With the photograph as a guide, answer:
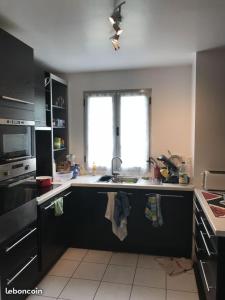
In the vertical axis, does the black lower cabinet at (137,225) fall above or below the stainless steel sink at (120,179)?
below

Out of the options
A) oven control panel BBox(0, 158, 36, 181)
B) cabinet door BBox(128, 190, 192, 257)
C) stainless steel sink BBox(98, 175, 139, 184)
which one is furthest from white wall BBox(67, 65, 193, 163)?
oven control panel BBox(0, 158, 36, 181)

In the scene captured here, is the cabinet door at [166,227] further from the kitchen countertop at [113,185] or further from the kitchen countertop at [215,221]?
the kitchen countertop at [215,221]

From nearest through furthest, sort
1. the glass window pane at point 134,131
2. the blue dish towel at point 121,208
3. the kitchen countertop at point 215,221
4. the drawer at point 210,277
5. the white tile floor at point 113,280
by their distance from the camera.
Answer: the kitchen countertop at point 215,221 < the drawer at point 210,277 < the white tile floor at point 113,280 < the blue dish towel at point 121,208 < the glass window pane at point 134,131

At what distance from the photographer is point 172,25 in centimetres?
199

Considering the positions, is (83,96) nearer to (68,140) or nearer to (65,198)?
(68,140)

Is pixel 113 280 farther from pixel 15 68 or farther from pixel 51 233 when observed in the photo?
pixel 15 68

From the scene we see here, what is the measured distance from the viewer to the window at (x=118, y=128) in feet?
11.3

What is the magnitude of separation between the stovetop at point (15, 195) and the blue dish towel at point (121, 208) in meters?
1.00

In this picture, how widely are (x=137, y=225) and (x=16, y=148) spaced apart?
A: 1.67 m

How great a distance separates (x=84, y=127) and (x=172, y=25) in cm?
199

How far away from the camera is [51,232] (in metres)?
2.58

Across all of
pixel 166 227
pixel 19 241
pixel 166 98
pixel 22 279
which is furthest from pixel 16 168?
pixel 166 98

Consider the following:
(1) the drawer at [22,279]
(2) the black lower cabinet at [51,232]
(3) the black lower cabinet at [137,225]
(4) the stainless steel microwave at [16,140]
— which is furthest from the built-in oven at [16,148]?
(3) the black lower cabinet at [137,225]

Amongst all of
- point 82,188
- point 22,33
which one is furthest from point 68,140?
point 22,33
